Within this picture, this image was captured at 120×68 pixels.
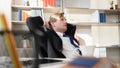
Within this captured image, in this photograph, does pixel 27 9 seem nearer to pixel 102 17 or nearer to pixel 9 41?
pixel 102 17

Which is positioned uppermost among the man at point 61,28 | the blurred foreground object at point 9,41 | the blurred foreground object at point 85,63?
the blurred foreground object at point 9,41

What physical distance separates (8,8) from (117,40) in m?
2.53

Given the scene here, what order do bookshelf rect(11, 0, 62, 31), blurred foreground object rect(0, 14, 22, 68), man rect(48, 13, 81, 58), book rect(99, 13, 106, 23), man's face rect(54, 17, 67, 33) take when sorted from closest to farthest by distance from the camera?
blurred foreground object rect(0, 14, 22, 68) → man rect(48, 13, 81, 58) → man's face rect(54, 17, 67, 33) → bookshelf rect(11, 0, 62, 31) → book rect(99, 13, 106, 23)

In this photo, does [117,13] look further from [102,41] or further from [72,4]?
[72,4]

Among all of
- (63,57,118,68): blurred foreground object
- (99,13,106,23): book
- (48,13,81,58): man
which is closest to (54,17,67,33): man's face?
(48,13,81,58): man

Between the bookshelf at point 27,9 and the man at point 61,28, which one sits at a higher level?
the bookshelf at point 27,9

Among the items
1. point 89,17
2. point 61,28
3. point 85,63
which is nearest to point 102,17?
point 89,17

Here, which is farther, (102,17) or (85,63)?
(102,17)

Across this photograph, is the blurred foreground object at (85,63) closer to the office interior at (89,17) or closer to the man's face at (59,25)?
the man's face at (59,25)

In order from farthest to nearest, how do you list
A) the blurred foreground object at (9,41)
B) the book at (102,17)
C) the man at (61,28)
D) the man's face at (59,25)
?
the book at (102,17) → the man's face at (59,25) → the man at (61,28) → the blurred foreground object at (9,41)

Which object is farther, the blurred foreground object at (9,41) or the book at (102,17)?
the book at (102,17)

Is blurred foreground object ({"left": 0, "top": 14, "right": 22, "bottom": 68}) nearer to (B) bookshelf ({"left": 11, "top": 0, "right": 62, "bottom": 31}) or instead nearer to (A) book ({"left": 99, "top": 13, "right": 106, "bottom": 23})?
(B) bookshelf ({"left": 11, "top": 0, "right": 62, "bottom": 31})

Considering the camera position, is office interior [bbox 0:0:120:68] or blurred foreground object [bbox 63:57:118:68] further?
office interior [bbox 0:0:120:68]

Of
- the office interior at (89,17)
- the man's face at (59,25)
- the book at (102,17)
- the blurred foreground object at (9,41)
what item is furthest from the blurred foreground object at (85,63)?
the book at (102,17)
